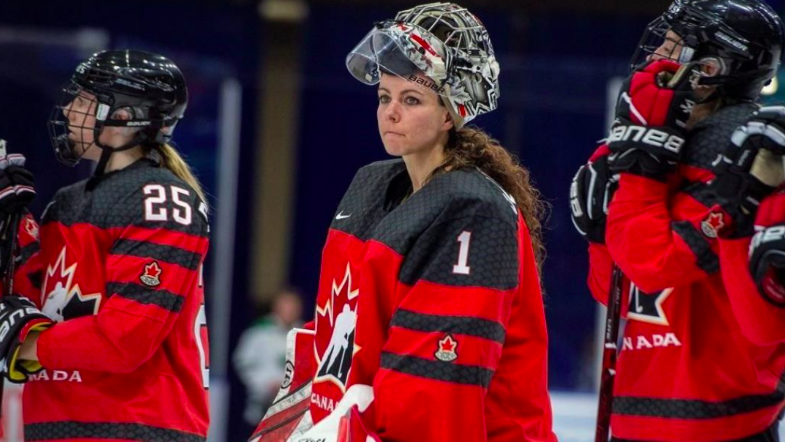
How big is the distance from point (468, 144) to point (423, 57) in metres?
0.19

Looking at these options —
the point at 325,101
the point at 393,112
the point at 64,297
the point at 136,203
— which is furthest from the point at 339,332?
the point at 325,101

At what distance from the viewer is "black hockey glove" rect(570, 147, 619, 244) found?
8.59ft

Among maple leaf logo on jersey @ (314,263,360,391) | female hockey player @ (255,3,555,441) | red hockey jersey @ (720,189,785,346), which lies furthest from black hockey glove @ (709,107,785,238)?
maple leaf logo on jersey @ (314,263,360,391)

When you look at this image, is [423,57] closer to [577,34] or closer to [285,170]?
[577,34]

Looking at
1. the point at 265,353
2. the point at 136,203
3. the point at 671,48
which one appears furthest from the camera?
the point at 265,353

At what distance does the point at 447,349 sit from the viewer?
2.07 metres

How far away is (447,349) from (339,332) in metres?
0.34

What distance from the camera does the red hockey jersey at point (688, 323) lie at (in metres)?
2.44

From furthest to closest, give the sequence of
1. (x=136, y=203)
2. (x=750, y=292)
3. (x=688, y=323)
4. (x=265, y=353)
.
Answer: (x=265, y=353) → (x=136, y=203) → (x=688, y=323) → (x=750, y=292)

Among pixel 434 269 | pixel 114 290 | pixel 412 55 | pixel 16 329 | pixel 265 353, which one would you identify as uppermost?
pixel 412 55

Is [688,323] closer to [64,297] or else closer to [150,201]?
[150,201]

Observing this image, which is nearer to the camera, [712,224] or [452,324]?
[452,324]

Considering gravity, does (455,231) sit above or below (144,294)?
above

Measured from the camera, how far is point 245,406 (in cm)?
682
